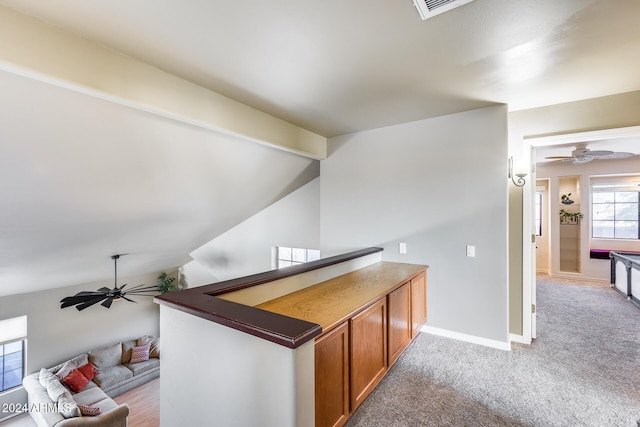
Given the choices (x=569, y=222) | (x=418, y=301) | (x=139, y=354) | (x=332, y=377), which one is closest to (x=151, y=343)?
(x=139, y=354)

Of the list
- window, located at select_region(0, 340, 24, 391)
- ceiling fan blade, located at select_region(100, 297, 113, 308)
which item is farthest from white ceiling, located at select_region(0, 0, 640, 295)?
window, located at select_region(0, 340, 24, 391)

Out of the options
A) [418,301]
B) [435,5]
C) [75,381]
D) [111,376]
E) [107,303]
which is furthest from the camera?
[111,376]

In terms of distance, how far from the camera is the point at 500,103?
2893mm

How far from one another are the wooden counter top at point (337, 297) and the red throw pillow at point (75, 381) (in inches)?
234

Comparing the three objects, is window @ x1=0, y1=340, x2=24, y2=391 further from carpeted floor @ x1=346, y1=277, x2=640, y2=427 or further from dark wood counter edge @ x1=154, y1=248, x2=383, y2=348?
carpeted floor @ x1=346, y1=277, x2=640, y2=427

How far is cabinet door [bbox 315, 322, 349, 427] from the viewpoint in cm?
142

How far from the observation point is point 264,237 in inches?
238

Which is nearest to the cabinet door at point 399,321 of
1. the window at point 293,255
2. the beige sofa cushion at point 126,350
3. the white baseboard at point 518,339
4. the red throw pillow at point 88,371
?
the white baseboard at point 518,339

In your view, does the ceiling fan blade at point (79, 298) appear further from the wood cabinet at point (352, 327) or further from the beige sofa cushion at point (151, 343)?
the wood cabinet at point (352, 327)

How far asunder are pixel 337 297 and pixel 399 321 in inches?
30.6

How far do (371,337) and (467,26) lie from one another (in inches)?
83.7

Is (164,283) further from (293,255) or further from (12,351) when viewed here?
(293,255)

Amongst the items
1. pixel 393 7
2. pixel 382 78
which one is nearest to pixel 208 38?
pixel 393 7

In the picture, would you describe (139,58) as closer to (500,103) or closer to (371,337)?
(371,337)
